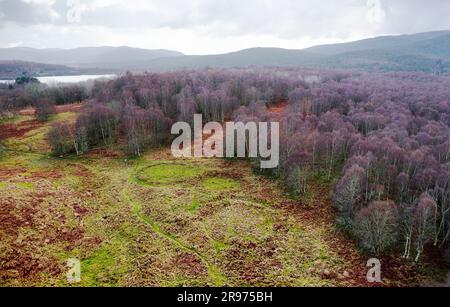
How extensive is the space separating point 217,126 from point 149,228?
5961cm

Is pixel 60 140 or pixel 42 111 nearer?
pixel 60 140

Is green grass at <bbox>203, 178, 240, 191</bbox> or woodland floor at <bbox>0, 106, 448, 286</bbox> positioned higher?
green grass at <bbox>203, 178, 240, 191</bbox>

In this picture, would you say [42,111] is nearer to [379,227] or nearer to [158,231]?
[158,231]

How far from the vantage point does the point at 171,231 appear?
139ft

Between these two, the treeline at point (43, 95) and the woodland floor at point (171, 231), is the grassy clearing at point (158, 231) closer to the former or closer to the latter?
Answer: the woodland floor at point (171, 231)

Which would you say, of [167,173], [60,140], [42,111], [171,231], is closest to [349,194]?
[171,231]

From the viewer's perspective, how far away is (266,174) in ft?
201

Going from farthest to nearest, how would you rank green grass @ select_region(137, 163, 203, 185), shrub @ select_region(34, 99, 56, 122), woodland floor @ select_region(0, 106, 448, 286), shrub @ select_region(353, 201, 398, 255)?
shrub @ select_region(34, 99, 56, 122)
green grass @ select_region(137, 163, 203, 185)
shrub @ select_region(353, 201, 398, 255)
woodland floor @ select_region(0, 106, 448, 286)

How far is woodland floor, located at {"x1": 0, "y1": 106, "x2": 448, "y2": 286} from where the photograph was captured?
34031 mm

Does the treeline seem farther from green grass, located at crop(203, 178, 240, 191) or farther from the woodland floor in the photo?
green grass, located at crop(203, 178, 240, 191)

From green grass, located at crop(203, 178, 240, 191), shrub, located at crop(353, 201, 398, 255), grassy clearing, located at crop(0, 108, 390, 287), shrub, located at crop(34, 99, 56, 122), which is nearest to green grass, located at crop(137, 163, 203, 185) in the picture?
grassy clearing, located at crop(0, 108, 390, 287)

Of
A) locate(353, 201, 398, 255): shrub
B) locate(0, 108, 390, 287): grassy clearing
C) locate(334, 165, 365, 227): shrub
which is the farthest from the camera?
locate(334, 165, 365, 227): shrub

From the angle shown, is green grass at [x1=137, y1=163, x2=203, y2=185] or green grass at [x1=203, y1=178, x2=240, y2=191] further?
green grass at [x1=137, y1=163, x2=203, y2=185]

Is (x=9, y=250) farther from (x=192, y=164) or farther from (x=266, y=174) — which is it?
(x=266, y=174)
